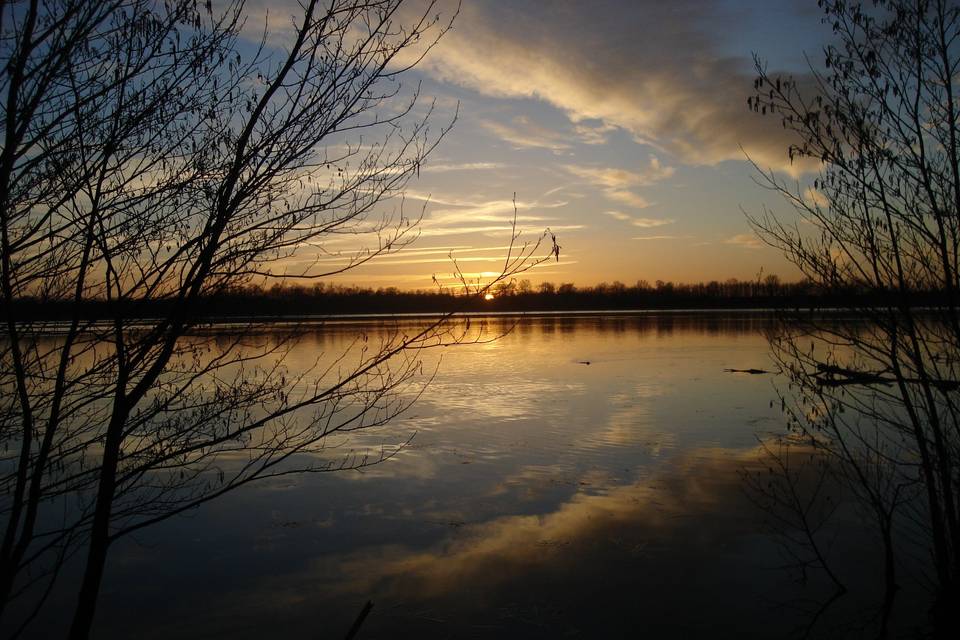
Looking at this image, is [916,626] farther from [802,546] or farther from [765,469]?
[765,469]

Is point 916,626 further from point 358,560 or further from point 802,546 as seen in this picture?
point 358,560

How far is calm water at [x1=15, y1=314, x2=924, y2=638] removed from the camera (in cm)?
663

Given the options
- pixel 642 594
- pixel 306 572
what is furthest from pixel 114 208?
pixel 642 594

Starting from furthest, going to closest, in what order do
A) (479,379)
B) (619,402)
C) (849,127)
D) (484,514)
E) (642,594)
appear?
(479,379), (619,402), (484,514), (642,594), (849,127)

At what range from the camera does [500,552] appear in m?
8.20

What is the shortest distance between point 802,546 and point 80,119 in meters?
8.37

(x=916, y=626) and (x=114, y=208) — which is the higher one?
(x=114, y=208)

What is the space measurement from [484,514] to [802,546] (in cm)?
400

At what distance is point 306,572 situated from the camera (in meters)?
7.71

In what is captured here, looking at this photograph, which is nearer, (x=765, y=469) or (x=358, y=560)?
(x=358, y=560)

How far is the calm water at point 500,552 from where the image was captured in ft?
21.8

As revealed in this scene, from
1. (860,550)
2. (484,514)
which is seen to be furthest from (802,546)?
(484,514)

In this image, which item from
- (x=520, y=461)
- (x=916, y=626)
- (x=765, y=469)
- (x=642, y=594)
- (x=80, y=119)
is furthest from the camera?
(x=520, y=461)

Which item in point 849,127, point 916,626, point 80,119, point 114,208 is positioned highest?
point 849,127
